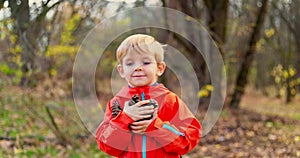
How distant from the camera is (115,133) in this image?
2203 millimetres

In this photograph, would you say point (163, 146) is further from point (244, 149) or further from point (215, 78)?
point (215, 78)

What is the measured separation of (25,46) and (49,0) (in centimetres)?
110

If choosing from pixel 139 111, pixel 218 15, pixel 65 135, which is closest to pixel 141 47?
pixel 139 111

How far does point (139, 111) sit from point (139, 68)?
9.9 inches

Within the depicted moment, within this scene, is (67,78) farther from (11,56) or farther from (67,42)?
(11,56)

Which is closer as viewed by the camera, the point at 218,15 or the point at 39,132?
the point at 39,132

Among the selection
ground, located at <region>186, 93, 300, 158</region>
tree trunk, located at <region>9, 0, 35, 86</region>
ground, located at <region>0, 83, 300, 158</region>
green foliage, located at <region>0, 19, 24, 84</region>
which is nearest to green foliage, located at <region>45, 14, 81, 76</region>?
tree trunk, located at <region>9, 0, 35, 86</region>

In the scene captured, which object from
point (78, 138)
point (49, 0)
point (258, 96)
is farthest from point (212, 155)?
point (258, 96)

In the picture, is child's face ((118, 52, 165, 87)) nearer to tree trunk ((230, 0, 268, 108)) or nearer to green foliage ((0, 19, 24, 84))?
green foliage ((0, 19, 24, 84))

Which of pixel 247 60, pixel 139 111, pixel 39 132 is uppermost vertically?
pixel 139 111

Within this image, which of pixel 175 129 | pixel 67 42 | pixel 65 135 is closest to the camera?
pixel 175 129

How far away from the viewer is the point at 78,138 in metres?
6.73

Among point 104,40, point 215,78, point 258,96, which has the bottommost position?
point 258,96

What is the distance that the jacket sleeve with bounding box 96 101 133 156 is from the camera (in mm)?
2182
